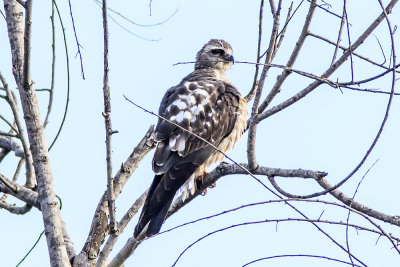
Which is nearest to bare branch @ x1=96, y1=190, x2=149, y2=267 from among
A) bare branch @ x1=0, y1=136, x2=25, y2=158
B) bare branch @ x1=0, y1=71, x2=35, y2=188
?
bare branch @ x1=0, y1=71, x2=35, y2=188

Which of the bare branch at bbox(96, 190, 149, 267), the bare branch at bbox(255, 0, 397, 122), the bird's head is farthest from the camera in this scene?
the bird's head

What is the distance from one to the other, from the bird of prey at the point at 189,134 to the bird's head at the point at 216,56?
2.11 ft

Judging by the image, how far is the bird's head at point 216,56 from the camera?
7.47 m

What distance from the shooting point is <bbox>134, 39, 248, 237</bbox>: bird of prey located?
517cm

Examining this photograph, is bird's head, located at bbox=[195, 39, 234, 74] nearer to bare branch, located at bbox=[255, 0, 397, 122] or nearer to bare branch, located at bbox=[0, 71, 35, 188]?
bare branch, located at bbox=[0, 71, 35, 188]

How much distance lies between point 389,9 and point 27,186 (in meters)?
2.84

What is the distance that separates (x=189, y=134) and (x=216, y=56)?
206cm

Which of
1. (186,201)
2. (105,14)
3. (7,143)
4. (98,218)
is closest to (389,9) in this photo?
(105,14)

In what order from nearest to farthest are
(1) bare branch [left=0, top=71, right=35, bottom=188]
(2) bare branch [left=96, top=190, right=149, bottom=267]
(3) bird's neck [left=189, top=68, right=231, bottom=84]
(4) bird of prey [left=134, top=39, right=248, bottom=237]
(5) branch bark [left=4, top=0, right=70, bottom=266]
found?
(5) branch bark [left=4, top=0, right=70, bottom=266] < (2) bare branch [left=96, top=190, right=149, bottom=267] < (1) bare branch [left=0, top=71, right=35, bottom=188] < (4) bird of prey [left=134, top=39, right=248, bottom=237] < (3) bird's neck [left=189, top=68, right=231, bottom=84]

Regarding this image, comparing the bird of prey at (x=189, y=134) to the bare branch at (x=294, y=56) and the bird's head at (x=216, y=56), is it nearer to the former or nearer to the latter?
the bird's head at (x=216, y=56)

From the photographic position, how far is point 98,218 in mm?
5125

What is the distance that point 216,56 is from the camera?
24.7 ft

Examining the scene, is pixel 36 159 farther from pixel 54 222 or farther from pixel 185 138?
pixel 185 138

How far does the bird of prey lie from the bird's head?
64 centimetres
